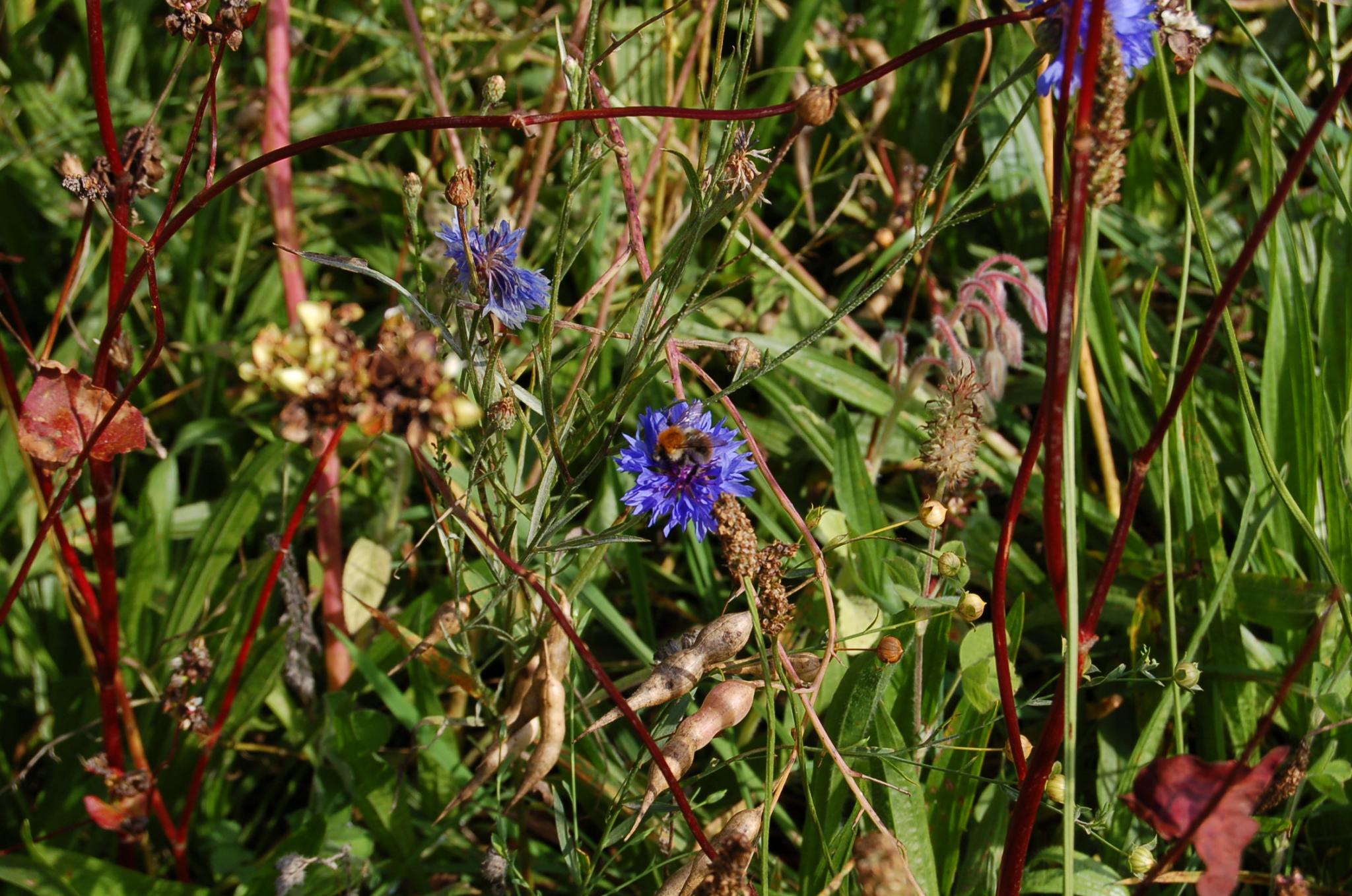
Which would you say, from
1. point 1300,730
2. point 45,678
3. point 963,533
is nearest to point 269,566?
point 45,678

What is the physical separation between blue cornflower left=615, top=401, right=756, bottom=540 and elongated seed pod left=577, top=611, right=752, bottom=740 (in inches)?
3.4

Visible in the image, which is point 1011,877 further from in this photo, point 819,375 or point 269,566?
point 269,566

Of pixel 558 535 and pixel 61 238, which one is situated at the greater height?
pixel 61 238

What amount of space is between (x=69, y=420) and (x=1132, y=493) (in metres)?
0.95

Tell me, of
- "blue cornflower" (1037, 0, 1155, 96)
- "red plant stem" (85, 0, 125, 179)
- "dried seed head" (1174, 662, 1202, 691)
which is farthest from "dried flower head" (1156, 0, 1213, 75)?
"red plant stem" (85, 0, 125, 179)

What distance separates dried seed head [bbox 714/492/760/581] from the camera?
0.81 m

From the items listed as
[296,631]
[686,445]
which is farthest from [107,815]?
[686,445]

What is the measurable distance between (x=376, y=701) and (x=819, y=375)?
792mm

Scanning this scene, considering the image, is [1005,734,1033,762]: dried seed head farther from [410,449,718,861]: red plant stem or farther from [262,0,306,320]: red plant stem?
[262,0,306,320]: red plant stem

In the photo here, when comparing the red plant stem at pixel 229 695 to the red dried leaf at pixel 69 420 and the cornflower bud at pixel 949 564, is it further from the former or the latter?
the cornflower bud at pixel 949 564

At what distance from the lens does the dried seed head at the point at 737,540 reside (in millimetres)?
811

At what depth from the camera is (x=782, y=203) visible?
6.30 ft

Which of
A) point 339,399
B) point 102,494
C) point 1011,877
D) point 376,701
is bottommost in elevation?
point 376,701

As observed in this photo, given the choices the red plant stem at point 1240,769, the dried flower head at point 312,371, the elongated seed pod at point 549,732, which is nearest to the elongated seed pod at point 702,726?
the elongated seed pod at point 549,732
